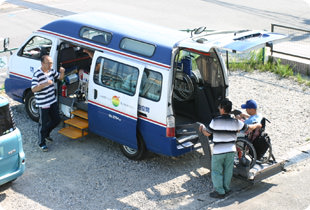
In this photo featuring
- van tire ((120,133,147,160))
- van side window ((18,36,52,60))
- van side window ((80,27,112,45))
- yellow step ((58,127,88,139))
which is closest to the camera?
van tire ((120,133,147,160))

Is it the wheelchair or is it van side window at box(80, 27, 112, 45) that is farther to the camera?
van side window at box(80, 27, 112, 45)

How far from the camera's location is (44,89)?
951cm

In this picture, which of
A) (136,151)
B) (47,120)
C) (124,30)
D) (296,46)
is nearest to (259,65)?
(296,46)

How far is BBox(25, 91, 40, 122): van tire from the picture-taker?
428 inches

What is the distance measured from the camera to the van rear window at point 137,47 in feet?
28.9

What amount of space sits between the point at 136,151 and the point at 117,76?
1385 mm

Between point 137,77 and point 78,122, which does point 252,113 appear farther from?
point 78,122

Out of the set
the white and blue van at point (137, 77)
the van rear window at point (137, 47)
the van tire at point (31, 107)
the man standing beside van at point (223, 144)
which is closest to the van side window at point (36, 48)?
the white and blue van at point (137, 77)

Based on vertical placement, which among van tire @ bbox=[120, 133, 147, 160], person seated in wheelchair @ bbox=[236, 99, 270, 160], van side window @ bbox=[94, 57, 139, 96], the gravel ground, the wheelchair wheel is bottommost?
the gravel ground

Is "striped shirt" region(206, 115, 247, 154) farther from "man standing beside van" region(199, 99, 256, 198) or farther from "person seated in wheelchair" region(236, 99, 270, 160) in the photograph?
"person seated in wheelchair" region(236, 99, 270, 160)

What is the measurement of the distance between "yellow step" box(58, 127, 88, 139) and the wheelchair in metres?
3.13

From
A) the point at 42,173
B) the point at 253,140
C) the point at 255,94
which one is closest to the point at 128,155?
the point at 42,173

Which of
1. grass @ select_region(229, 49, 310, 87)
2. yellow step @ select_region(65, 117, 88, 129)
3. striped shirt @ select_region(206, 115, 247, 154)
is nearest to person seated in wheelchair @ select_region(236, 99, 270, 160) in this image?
striped shirt @ select_region(206, 115, 247, 154)

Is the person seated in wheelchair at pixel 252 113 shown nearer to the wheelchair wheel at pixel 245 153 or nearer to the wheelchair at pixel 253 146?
the wheelchair at pixel 253 146
